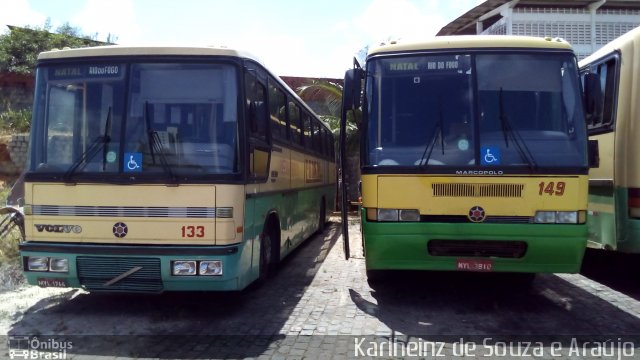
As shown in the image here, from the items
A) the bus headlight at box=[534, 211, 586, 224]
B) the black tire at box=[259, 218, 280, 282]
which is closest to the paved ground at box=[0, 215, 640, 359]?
the black tire at box=[259, 218, 280, 282]

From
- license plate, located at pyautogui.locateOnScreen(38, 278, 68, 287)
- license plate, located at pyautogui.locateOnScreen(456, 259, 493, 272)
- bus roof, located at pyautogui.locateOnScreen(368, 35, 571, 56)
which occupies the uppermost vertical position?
bus roof, located at pyautogui.locateOnScreen(368, 35, 571, 56)

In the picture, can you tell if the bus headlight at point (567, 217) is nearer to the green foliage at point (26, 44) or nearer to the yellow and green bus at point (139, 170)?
the yellow and green bus at point (139, 170)

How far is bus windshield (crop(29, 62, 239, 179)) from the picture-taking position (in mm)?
5613

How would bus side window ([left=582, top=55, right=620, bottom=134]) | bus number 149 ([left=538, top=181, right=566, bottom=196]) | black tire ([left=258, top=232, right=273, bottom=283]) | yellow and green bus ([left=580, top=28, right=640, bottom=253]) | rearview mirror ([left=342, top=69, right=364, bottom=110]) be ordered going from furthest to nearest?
bus side window ([left=582, top=55, right=620, bottom=134]) → black tire ([left=258, top=232, right=273, bottom=283]) → yellow and green bus ([left=580, top=28, right=640, bottom=253]) → rearview mirror ([left=342, top=69, right=364, bottom=110]) → bus number 149 ([left=538, top=181, right=566, bottom=196])

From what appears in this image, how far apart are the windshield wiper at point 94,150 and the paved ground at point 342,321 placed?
162 cm

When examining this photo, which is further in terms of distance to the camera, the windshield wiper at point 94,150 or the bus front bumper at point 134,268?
the windshield wiper at point 94,150

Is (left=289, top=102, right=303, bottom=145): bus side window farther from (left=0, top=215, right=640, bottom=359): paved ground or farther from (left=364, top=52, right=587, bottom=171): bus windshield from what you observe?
(left=364, top=52, right=587, bottom=171): bus windshield

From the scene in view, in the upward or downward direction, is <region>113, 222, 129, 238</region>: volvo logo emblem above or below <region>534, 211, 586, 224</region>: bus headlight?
below

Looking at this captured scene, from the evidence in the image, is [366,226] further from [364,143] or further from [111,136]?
[111,136]

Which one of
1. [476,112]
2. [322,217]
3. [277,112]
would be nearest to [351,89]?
[476,112]

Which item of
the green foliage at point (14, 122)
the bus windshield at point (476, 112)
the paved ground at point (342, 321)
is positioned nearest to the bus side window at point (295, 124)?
the paved ground at point (342, 321)

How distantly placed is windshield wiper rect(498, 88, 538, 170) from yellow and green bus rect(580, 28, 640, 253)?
2.92 ft

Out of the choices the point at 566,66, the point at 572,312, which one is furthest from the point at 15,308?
the point at 566,66

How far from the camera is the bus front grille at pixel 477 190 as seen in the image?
233 inches
